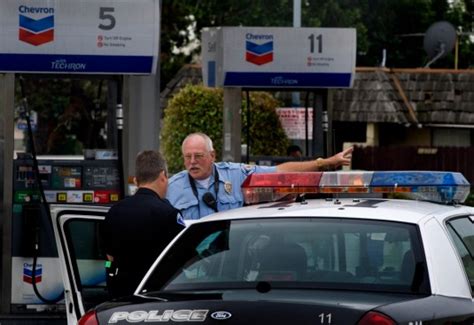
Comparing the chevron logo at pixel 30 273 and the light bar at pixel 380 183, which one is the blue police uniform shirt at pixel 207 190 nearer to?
the light bar at pixel 380 183

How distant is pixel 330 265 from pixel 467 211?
4.88ft

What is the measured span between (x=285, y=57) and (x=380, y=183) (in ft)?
32.3

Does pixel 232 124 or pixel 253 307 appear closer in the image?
pixel 253 307

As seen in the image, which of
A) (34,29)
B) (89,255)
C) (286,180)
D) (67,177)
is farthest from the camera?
(67,177)

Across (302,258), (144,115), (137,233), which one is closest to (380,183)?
(302,258)

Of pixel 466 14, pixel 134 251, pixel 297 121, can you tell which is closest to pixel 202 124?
pixel 297 121

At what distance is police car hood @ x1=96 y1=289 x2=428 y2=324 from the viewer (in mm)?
6141

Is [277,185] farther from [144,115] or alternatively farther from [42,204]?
[144,115]

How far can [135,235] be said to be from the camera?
815 cm

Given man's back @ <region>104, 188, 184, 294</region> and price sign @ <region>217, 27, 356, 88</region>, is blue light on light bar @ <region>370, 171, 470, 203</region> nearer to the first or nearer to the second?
man's back @ <region>104, 188, 184, 294</region>

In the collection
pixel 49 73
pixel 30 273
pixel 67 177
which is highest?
pixel 49 73

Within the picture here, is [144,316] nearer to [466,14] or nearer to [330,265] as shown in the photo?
[330,265]

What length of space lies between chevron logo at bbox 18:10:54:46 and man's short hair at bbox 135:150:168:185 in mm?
4221

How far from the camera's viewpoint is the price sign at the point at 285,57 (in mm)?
17297
